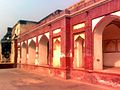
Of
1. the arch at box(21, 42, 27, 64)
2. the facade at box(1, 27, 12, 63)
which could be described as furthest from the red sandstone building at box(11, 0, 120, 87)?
the facade at box(1, 27, 12, 63)

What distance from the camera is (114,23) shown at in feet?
47.0

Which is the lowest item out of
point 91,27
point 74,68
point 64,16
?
point 74,68

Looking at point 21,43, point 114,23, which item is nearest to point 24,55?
point 21,43

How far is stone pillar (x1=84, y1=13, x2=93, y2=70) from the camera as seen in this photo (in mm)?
12352

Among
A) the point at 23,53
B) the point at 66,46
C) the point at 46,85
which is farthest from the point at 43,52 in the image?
the point at 46,85

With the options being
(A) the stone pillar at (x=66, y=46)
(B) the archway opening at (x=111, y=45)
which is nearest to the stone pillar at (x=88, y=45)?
(A) the stone pillar at (x=66, y=46)

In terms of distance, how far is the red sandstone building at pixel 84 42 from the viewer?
11438 millimetres

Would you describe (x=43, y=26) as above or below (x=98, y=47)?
above

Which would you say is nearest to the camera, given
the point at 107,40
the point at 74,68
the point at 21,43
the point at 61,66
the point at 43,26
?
the point at 74,68

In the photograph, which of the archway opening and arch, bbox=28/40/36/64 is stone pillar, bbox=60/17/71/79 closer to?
the archway opening

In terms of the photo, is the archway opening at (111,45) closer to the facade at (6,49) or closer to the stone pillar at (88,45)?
the stone pillar at (88,45)

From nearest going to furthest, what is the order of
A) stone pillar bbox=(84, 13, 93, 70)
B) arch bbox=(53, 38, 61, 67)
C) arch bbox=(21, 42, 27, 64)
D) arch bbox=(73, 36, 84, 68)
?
stone pillar bbox=(84, 13, 93, 70), arch bbox=(73, 36, 84, 68), arch bbox=(53, 38, 61, 67), arch bbox=(21, 42, 27, 64)

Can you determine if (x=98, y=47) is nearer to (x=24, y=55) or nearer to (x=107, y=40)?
(x=107, y=40)

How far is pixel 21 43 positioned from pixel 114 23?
1538 centimetres
